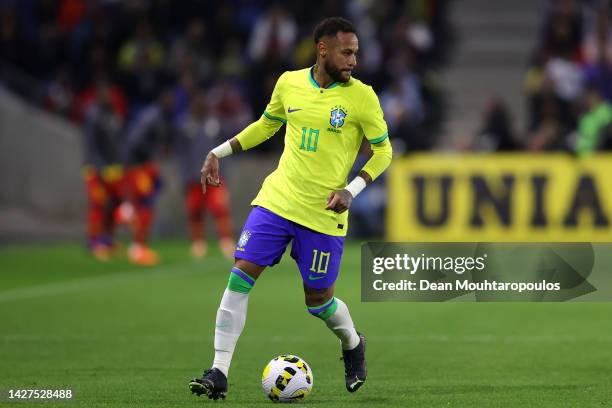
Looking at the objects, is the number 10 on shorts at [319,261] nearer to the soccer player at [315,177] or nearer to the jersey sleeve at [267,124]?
the soccer player at [315,177]

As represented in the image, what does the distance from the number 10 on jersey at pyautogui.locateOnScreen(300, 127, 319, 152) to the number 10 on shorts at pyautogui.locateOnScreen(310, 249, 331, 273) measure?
0.58 meters

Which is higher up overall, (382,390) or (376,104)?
(376,104)

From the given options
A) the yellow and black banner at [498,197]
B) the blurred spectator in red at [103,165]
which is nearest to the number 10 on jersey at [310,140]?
the blurred spectator in red at [103,165]

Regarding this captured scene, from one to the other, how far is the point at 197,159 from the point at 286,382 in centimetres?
Answer: 1264

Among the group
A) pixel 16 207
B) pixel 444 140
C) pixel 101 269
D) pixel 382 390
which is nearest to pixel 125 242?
pixel 16 207

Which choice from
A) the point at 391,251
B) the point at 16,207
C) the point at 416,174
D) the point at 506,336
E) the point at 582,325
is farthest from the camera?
the point at 16,207

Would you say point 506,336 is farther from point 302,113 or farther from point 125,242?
point 125,242

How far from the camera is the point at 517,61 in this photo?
25656 mm

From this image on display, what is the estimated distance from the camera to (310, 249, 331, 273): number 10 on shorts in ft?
26.4

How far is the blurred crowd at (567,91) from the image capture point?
21078 mm

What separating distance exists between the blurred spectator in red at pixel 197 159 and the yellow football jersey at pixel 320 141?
39.0 ft

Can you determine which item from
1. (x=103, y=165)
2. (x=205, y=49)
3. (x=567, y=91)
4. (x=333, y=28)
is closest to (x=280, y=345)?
(x=333, y=28)

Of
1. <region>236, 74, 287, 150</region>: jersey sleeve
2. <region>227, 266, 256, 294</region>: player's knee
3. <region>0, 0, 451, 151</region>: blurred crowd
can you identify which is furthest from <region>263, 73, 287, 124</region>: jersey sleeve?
<region>0, 0, 451, 151</region>: blurred crowd

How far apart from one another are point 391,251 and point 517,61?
716 inches
